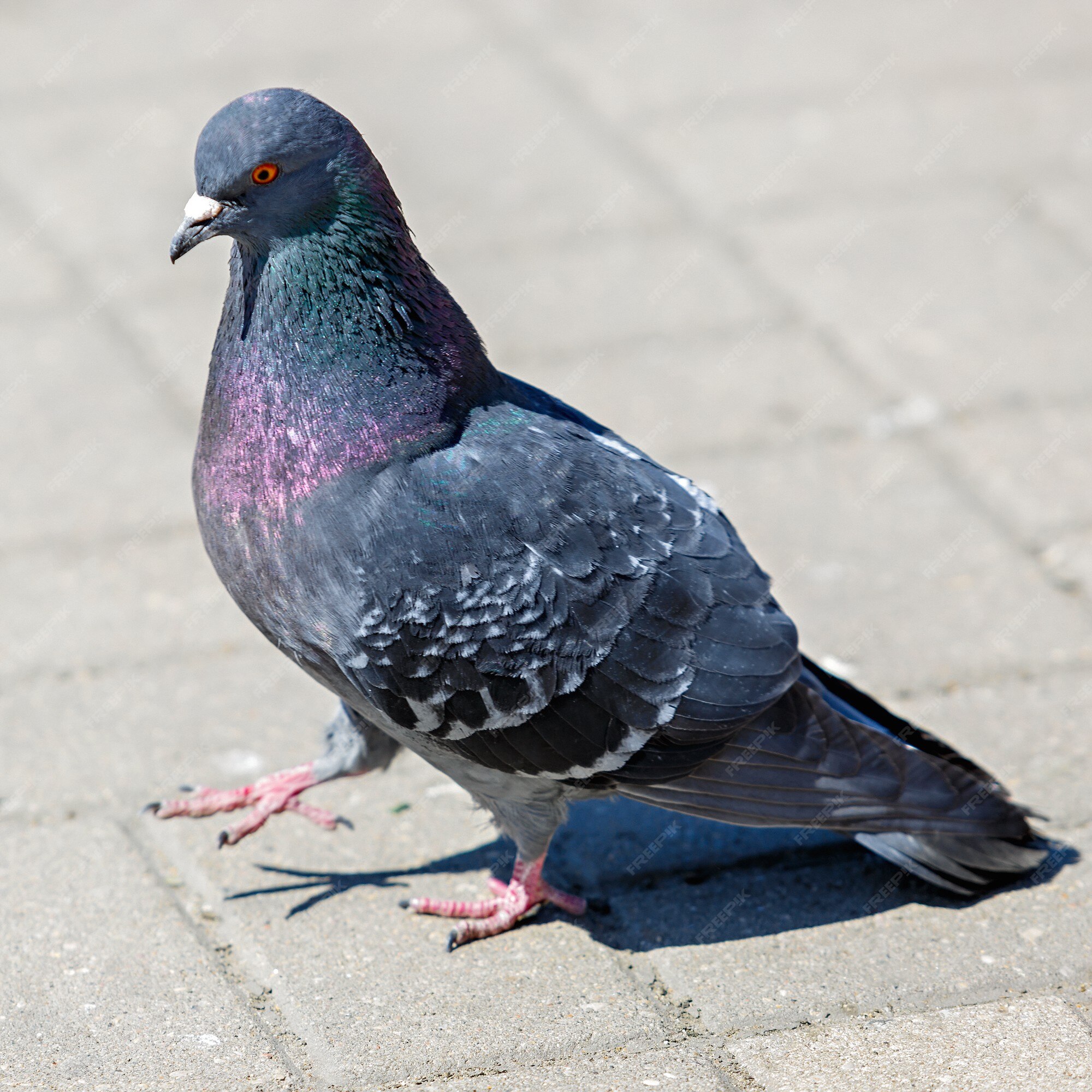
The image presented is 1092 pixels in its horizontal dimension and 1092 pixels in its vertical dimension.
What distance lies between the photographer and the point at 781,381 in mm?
6473

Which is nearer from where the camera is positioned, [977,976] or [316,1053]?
[316,1053]

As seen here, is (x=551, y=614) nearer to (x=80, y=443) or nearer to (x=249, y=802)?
(x=249, y=802)

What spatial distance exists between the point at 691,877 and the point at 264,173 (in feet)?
7.47

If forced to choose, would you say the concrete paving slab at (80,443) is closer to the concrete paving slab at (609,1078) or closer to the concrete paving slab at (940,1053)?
the concrete paving slab at (609,1078)

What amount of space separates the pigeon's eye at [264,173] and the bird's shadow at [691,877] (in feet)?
6.38

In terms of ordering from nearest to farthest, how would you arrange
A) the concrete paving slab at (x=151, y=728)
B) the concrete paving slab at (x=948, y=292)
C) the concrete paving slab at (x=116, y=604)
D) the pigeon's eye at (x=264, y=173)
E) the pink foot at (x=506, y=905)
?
1. the pigeon's eye at (x=264, y=173)
2. the pink foot at (x=506, y=905)
3. the concrete paving slab at (x=151, y=728)
4. the concrete paving slab at (x=116, y=604)
5. the concrete paving slab at (x=948, y=292)

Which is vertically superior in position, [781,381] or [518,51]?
[518,51]

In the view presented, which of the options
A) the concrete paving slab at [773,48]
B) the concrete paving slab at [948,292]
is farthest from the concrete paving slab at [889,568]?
the concrete paving slab at [773,48]

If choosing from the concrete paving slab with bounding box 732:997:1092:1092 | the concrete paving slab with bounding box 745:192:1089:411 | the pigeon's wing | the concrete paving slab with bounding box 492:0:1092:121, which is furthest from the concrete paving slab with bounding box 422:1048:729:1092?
the concrete paving slab with bounding box 492:0:1092:121

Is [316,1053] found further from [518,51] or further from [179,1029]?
[518,51]

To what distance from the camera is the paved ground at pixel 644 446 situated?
3777 mm

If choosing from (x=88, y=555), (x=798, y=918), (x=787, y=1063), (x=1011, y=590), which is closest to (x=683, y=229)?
(x=1011, y=590)

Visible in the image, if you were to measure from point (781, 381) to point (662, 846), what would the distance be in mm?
2654

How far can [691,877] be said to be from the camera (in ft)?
14.3
